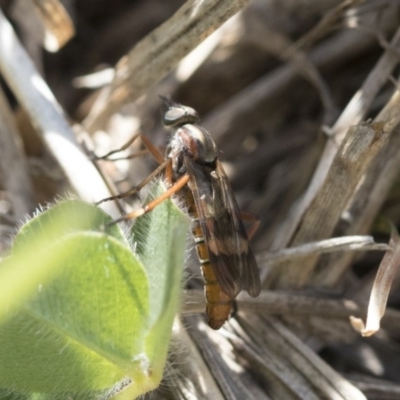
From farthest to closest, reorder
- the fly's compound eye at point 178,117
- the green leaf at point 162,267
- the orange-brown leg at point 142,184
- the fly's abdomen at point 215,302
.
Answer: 1. the fly's compound eye at point 178,117
2. the orange-brown leg at point 142,184
3. the fly's abdomen at point 215,302
4. the green leaf at point 162,267

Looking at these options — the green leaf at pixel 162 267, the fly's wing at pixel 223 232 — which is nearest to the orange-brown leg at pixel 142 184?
the fly's wing at pixel 223 232

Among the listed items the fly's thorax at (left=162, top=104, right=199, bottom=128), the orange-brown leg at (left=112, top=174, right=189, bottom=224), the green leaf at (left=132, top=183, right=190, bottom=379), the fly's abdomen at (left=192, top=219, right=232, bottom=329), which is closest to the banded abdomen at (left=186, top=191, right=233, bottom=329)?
the fly's abdomen at (left=192, top=219, right=232, bottom=329)

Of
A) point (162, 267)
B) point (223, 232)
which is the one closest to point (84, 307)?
point (162, 267)

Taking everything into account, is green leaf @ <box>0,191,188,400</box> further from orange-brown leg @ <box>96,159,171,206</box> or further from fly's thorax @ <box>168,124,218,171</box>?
fly's thorax @ <box>168,124,218,171</box>

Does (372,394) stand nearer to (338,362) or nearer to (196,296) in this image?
(338,362)

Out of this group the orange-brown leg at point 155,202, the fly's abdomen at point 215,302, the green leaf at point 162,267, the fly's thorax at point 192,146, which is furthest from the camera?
the fly's thorax at point 192,146

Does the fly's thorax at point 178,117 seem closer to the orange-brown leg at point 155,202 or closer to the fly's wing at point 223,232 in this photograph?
the fly's wing at point 223,232

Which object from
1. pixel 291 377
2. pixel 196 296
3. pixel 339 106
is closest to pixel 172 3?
pixel 339 106
